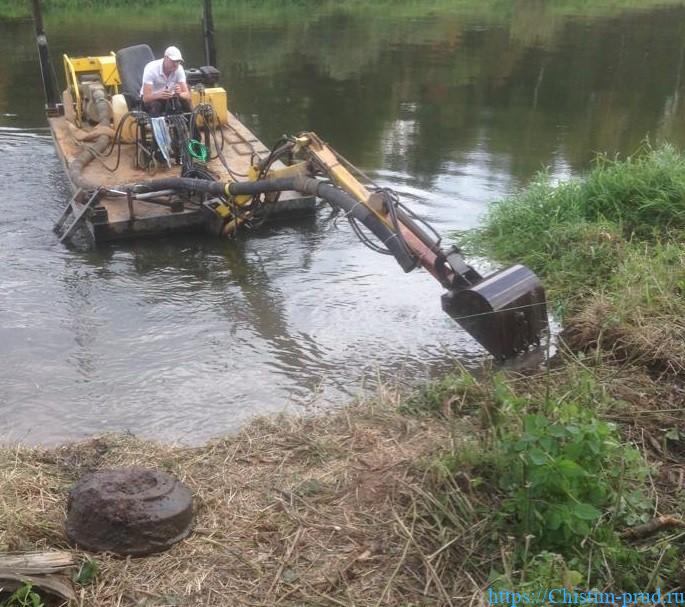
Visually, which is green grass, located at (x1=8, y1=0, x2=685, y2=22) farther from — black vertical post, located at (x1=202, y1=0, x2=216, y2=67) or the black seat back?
the black seat back

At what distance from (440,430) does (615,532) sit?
4.55 feet

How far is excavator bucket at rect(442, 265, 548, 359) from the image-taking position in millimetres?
5367

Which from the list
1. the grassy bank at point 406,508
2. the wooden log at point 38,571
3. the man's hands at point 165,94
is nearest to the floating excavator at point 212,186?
the man's hands at point 165,94

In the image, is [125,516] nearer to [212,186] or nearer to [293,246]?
[212,186]

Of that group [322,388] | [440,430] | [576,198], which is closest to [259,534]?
[440,430]

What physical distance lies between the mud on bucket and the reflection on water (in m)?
1.61

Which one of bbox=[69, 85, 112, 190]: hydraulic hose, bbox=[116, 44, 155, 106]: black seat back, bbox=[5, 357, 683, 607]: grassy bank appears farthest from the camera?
bbox=[116, 44, 155, 106]: black seat back

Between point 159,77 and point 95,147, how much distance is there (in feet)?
3.98

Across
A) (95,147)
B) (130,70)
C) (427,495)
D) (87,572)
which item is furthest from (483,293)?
(130,70)

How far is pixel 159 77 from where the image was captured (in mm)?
9109

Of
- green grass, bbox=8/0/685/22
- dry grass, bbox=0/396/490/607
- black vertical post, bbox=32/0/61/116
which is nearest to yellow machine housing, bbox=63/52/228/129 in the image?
black vertical post, bbox=32/0/61/116

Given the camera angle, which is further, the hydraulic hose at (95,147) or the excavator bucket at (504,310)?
the hydraulic hose at (95,147)

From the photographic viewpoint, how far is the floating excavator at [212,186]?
552 cm

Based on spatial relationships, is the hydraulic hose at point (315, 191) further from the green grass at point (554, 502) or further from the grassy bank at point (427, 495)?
the green grass at point (554, 502)
